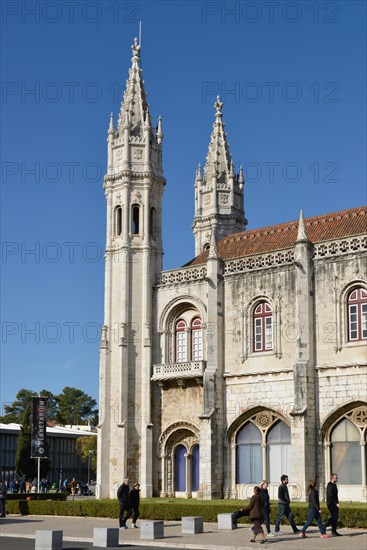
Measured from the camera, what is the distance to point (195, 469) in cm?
4028

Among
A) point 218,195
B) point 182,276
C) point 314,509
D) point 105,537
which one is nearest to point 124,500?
point 105,537

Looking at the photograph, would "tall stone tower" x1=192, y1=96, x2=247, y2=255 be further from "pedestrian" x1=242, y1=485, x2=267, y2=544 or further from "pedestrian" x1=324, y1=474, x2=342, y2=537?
"pedestrian" x1=242, y1=485, x2=267, y2=544

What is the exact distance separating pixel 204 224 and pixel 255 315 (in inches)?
580

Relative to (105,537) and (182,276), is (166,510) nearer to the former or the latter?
(105,537)

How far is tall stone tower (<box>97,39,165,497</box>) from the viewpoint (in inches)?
1606

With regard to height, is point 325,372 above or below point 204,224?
below

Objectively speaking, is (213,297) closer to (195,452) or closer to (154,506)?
(195,452)

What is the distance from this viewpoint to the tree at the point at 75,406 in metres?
113

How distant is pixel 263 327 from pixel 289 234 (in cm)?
551

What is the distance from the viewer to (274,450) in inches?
1462

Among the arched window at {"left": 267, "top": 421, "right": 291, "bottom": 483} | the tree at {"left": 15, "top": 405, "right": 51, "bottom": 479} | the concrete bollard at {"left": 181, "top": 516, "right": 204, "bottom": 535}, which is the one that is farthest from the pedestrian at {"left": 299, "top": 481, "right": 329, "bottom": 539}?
the tree at {"left": 15, "top": 405, "right": 51, "bottom": 479}

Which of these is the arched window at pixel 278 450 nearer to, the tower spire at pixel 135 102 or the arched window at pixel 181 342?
the arched window at pixel 181 342

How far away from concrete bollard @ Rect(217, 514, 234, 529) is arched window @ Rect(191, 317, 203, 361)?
49.4ft

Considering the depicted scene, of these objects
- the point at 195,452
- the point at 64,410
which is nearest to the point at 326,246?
the point at 195,452
